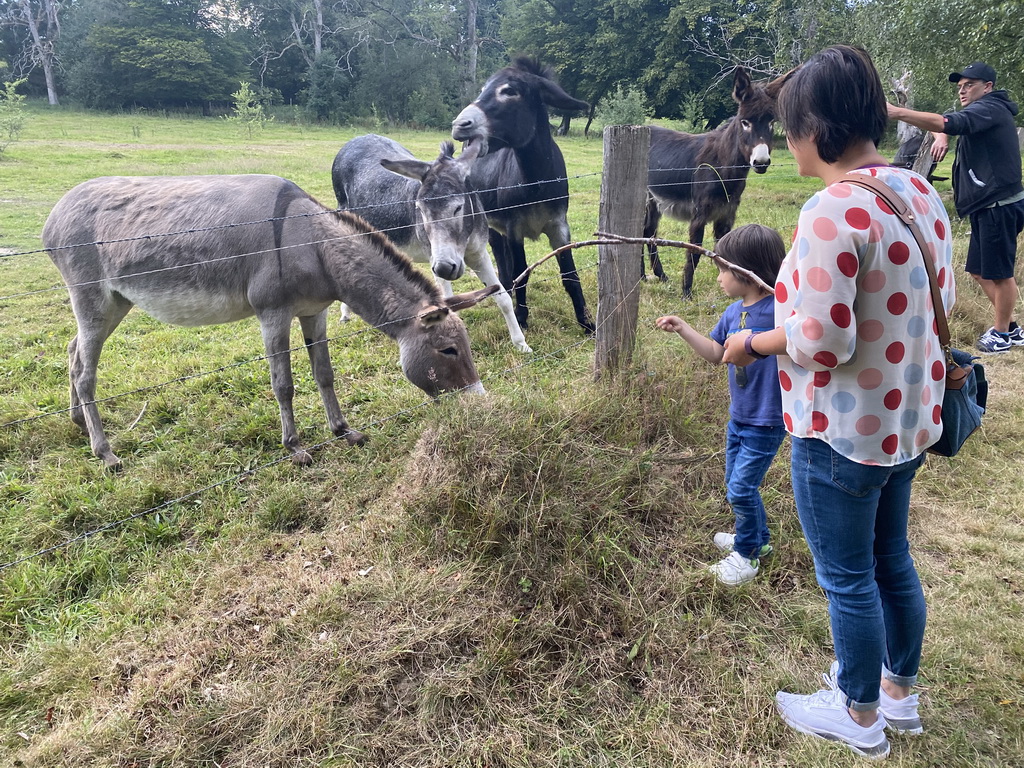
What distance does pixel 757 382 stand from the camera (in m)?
2.48

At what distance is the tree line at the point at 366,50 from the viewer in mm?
29703

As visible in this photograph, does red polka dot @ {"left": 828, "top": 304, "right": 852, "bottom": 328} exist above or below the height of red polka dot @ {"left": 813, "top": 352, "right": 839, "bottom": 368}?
above

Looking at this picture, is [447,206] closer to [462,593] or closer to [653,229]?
[462,593]

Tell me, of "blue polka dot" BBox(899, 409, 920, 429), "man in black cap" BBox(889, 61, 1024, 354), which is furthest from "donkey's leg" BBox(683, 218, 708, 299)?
"blue polka dot" BBox(899, 409, 920, 429)

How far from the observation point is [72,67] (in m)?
37.2

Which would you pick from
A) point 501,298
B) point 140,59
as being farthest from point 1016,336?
point 140,59

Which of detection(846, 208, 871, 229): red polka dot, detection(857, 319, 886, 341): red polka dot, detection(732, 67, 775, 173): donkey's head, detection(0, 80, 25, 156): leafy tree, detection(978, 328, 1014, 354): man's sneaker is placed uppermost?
detection(0, 80, 25, 156): leafy tree

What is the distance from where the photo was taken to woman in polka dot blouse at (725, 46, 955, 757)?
147cm

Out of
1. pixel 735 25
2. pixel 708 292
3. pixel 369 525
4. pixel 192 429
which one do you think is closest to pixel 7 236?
pixel 192 429

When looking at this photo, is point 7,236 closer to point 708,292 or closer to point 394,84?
point 708,292

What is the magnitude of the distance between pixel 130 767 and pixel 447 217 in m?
4.34

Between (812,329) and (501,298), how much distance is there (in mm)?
4321

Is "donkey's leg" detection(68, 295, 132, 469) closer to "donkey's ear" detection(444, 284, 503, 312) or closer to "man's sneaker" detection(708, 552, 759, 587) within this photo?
"donkey's ear" detection(444, 284, 503, 312)

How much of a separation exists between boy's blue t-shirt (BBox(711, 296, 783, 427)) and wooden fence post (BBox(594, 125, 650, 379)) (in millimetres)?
1012
